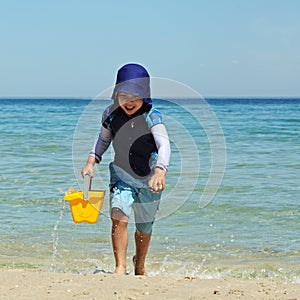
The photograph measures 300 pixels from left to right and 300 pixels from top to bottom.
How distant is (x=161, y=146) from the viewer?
4.43 metres

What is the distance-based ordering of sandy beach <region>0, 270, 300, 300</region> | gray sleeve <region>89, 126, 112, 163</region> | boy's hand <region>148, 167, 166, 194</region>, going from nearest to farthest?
sandy beach <region>0, 270, 300, 300</region>
boy's hand <region>148, 167, 166, 194</region>
gray sleeve <region>89, 126, 112, 163</region>

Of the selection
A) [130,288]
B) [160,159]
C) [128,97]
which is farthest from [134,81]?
[130,288]

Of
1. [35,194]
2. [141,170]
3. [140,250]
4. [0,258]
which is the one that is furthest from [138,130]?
[35,194]

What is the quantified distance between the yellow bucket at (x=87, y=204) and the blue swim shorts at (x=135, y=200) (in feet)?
0.40

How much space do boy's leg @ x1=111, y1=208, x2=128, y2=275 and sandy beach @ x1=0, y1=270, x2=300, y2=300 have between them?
26 centimetres

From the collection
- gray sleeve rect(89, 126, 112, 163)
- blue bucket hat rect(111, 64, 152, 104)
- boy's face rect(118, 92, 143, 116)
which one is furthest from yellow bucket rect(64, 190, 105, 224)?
blue bucket hat rect(111, 64, 152, 104)

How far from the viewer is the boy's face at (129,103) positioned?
14.7ft

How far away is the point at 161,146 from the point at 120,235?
0.67 meters

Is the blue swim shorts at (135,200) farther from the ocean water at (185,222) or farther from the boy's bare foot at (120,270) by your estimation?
the ocean water at (185,222)

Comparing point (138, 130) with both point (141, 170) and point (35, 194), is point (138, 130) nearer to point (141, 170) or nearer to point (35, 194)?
point (141, 170)

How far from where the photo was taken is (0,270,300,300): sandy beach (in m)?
3.88

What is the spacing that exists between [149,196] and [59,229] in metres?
→ 2.51

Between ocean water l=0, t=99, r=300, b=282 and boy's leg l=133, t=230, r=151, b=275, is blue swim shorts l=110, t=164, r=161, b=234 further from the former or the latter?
ocean water l=0, t=99, r=300, b=282

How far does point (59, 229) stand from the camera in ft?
22.6
